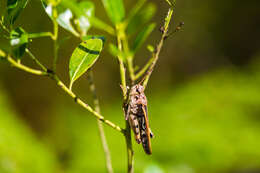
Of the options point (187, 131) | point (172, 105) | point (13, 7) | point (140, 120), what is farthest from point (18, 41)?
point (172, 105)

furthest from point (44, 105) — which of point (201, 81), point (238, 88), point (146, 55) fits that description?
point (238, 88)

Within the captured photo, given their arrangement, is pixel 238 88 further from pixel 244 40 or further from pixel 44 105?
pixel 44 105

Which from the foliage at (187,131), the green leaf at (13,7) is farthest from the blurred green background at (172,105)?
the green leaf at (13,7)

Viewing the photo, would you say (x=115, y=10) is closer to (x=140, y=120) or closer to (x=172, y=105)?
(x=140, y=120)

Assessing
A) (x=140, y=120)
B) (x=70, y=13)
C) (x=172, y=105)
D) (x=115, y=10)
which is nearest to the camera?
(x=115, y=10)

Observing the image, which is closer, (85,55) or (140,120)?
(85,55)
